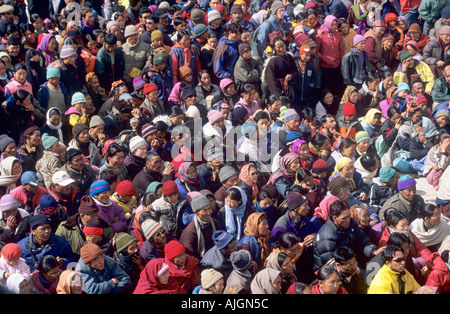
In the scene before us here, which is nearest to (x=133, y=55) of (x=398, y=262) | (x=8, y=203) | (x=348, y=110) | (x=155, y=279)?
(x=348, y=110)

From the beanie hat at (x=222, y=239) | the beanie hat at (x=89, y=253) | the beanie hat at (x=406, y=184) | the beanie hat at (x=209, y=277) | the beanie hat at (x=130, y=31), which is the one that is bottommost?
the beanie hat at (x=406, y=184)

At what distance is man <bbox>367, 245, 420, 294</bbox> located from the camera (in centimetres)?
680

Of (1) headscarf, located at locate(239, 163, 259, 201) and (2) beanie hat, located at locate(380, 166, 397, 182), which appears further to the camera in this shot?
(2) beanie hat, located at locate(380, 166, 397, 182)

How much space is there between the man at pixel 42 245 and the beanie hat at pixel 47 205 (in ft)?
1.44

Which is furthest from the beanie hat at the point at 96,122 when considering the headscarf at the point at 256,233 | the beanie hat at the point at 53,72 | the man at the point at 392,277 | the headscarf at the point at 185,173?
the man at the point at 392,277

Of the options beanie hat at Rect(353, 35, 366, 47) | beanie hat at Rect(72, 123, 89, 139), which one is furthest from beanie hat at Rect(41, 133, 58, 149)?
beanie hat at Rect(353, 35, 366, 47)

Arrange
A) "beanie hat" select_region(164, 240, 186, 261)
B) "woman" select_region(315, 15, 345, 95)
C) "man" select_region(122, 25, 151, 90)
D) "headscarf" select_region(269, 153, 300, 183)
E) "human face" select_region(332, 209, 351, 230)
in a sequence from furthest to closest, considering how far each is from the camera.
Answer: "woman" select_region(315, 15, 345, 95), "man" select_region(122, 25, 151, 90), "headscarf" select_region(269, 153, 300, 183), "human face" select_region(332, 209, 351, 230), "beanie hat" select_region(164, 240, 186, 261)

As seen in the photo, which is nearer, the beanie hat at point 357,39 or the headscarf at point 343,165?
the headscarf at point 343,165

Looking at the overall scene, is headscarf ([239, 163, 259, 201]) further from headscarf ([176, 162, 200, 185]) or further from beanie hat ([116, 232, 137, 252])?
beanie hat ([116, 232, 137, 252])

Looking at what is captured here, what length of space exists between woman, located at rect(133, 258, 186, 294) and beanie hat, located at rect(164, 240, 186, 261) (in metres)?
0.20

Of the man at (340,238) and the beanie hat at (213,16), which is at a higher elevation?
the beanie hat at (213,16)

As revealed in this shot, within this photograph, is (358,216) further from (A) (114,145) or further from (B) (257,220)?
(A) (114,145)

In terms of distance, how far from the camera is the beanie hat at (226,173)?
28.3 feet

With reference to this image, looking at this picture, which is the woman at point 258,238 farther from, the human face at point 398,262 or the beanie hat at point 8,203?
the beanie hat at point 8,203
